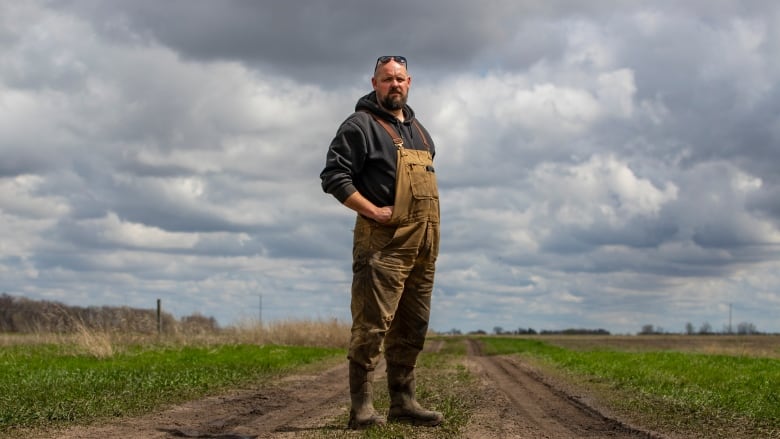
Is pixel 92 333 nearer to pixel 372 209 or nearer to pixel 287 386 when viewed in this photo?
pixel 287 386

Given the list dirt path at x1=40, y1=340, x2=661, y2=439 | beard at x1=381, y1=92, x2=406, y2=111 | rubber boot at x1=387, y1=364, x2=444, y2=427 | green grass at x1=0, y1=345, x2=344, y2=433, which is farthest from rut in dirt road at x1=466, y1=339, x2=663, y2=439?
green grass at x1=0, y1=345, x2=344, y2=433

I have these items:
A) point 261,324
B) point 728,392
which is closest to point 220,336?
point 261,324

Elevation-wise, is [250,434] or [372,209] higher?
[372,209]

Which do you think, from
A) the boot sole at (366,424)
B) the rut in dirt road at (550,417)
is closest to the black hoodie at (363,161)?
the boot sole at (366,424)

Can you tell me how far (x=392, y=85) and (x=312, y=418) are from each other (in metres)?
3.35

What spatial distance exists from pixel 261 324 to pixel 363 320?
86.2ft

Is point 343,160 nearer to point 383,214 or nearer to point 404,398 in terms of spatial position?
point 383,214

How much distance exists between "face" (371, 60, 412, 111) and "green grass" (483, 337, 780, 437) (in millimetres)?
4199

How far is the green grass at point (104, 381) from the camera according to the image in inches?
341

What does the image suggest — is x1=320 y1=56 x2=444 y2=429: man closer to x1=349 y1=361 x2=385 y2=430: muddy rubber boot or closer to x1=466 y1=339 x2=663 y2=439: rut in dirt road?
x1=349 y1=361 x2=385 y2=430: muddy rubber boot

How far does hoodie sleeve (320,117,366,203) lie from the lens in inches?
266

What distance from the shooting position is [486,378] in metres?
14.6

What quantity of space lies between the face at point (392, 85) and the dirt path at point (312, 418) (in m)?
2.68

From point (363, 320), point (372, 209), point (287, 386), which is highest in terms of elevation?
point (372, 209)
